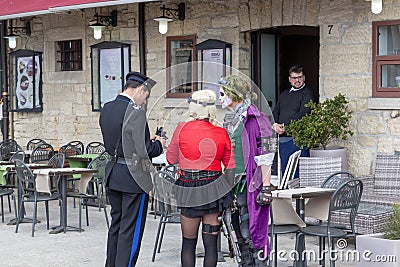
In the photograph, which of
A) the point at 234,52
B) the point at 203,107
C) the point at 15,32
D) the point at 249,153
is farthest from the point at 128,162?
the point at 15,32

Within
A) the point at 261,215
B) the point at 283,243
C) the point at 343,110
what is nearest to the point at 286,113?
the point at 343,110

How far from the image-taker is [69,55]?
13062 millimetres

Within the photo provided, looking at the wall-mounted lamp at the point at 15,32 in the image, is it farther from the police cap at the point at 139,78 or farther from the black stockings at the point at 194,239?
the black stockings at the point at 194,239

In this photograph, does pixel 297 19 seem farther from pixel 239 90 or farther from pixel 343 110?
pixel 239 90

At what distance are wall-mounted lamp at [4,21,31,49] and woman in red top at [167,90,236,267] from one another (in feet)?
27.0

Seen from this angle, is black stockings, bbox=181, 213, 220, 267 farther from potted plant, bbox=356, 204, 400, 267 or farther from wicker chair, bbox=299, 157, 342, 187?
wicker chair, bbox=299, 157, 342, 187

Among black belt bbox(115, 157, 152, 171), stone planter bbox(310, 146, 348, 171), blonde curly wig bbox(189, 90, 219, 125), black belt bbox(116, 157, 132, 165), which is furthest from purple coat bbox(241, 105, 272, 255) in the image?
stone planter bbox(310, 146, 348, 171)

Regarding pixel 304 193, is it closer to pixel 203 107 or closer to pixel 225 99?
pixel 225 99

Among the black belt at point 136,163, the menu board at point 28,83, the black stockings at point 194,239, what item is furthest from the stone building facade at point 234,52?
the black stockings at point 194,239

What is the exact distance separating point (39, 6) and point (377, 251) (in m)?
7.31

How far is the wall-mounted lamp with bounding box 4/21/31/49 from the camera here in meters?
13.5

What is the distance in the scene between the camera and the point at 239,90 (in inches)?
241

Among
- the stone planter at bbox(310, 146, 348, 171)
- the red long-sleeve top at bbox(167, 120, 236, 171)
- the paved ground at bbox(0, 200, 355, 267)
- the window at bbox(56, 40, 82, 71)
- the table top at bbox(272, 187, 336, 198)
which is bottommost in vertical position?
the paved ground at bbox(0, 200, 355, 267)

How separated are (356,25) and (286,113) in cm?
136
